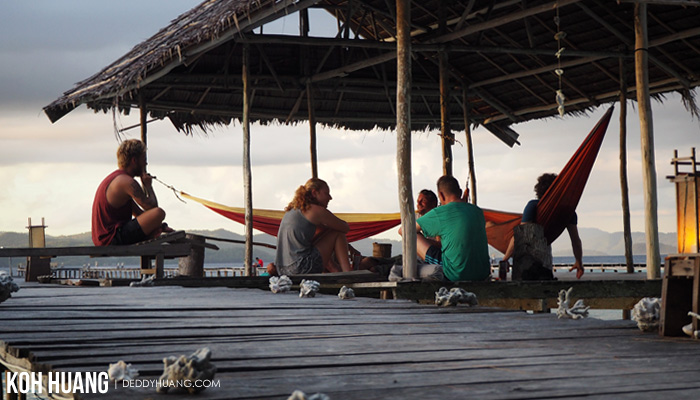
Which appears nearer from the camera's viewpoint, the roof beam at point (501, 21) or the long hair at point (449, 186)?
the long hair at point (449, 186)

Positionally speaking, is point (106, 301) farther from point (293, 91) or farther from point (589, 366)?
point (293, 91)

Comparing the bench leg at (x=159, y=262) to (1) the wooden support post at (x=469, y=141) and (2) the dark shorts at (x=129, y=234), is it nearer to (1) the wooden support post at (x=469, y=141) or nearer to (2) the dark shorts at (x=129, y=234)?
(2) the dark shorts at (x=129, y=234)

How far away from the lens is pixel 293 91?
9.46m

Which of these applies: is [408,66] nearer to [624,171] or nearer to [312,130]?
[312,130]

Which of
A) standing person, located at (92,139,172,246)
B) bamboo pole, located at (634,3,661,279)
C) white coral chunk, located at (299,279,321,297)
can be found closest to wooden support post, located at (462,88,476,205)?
bamboo pole, located at (634,3,661,279)

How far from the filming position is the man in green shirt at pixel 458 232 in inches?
171

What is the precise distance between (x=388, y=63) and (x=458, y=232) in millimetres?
5429

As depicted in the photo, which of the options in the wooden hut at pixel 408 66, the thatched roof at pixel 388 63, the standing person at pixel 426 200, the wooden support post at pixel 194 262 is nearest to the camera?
the standing person at pixel 426 200

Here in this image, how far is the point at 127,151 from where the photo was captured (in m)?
4.77

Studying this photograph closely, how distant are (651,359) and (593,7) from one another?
22.3 ft

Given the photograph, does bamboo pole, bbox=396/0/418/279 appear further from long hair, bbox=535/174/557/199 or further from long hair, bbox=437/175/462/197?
long hair, bbox=535/174/557/199

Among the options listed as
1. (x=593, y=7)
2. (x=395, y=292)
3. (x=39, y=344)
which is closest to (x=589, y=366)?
(x=39, y=344)

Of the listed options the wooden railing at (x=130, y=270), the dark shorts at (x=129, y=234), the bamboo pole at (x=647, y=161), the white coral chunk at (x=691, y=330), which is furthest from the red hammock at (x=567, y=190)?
the wooden railing at (x=130, y=270)

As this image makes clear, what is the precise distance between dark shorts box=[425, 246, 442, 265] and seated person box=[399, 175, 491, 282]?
0.36m
